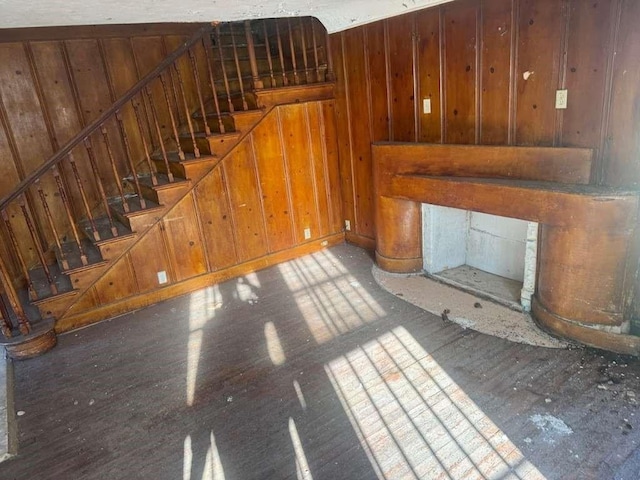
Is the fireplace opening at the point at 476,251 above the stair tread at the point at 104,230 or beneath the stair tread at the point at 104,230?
beneath

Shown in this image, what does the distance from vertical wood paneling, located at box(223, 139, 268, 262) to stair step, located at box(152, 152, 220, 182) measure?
0.63 feet

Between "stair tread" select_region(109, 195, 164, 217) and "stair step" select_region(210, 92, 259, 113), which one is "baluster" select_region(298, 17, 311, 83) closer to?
"stair step" select_region(210, 92, 259, 113)

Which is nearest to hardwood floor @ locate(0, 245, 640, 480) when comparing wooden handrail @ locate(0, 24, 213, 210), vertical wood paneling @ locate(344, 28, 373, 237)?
wooden handrail @ locate(0, 24, 213, 210)

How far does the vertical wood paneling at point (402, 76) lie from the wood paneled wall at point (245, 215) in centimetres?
95

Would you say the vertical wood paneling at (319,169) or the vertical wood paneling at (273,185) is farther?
the vertical wood paneling at (319,169)

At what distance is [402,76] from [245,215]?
199 cm

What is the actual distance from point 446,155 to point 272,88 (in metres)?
1.85

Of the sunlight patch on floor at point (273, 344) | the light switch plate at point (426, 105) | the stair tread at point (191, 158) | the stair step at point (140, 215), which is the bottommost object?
the sunlight patch on floor at point (273, 344)

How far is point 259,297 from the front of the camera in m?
3.72

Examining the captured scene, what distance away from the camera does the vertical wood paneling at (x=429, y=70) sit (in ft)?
10.3

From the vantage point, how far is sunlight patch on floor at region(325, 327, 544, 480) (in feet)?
6.09

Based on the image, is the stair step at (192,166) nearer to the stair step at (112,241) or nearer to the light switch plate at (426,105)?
the stair step at (112,241)

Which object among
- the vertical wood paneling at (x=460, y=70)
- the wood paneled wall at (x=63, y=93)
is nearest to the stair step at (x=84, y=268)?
the wood paneled wall at (x=63, y=93)

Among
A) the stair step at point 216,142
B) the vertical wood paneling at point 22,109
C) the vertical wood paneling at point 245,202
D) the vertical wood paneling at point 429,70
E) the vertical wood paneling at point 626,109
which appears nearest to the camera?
the vertical wood paneling at point 626,109
